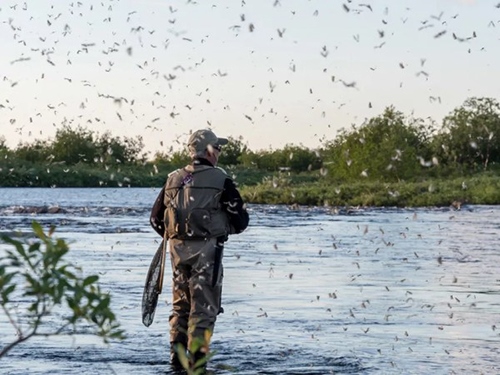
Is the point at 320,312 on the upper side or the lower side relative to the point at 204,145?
lower

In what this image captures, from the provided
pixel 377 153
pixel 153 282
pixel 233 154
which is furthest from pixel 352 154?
pixel 153 282

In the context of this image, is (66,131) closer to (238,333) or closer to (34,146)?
(34,146)

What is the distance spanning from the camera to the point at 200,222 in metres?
8.78

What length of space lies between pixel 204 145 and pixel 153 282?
53.7 inches

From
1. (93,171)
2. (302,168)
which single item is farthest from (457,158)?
(93,171)

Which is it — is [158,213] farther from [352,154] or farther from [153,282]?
[352,154]

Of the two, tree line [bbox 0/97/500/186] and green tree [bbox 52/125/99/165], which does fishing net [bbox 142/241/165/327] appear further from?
green tree [bbox 52/125/99/165]

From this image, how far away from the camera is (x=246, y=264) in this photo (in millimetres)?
20500

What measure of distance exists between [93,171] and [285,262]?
90192 millimetres

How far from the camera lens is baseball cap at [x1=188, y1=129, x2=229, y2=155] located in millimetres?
9000

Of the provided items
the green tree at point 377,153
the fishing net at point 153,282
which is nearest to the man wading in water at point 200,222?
the fishing net at point 153,282

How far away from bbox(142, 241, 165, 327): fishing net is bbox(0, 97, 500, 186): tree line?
2590 inches

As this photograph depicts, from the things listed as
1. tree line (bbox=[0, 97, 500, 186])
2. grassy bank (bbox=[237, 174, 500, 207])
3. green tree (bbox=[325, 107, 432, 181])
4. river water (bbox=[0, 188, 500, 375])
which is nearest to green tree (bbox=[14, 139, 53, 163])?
tree line (bbox=[0, 97, 500, 186])

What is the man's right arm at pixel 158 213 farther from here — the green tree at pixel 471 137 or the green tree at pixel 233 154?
the green tree at pixel 233 154
